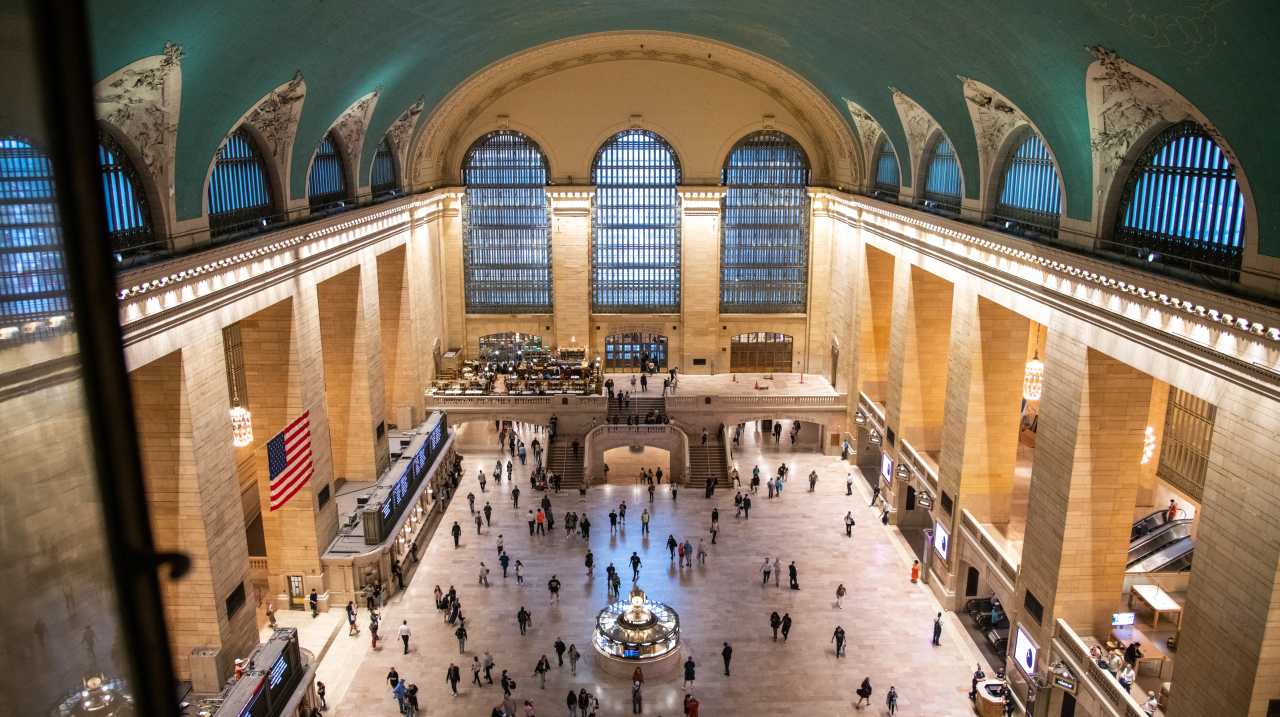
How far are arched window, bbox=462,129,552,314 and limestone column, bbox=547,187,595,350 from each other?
0.64 meters

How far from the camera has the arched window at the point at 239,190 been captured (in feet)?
58.2

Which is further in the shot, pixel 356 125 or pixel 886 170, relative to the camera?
pixel 886 170

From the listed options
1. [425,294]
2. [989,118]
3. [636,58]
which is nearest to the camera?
[989,118]

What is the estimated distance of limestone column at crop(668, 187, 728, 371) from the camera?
117 feet

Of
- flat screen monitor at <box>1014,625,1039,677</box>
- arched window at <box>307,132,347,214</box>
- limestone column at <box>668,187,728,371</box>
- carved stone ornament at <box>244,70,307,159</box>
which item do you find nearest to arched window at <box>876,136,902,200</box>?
limestone column at <box>668,187,728,371</box>

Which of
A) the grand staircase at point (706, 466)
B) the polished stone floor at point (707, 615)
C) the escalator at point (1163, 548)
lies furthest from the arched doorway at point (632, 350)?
the escalator at point (1163, 548)

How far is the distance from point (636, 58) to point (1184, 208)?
22325mm

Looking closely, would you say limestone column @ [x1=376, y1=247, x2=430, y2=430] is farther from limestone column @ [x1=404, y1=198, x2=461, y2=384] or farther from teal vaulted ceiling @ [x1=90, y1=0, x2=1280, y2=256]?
teal vaulted ceiling @ [x1=90, y1=0, x2=1280, y2=256]

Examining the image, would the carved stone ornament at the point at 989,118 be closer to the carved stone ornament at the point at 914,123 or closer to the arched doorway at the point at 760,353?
the carved stone ornament at the point at 914,123

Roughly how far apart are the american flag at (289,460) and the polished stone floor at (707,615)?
369cm

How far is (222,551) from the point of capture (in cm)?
1622

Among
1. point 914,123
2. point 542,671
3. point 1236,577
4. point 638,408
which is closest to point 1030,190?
point 914,123

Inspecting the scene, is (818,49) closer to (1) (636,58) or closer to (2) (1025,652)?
(1) (636,58)

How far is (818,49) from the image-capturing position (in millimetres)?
25625
